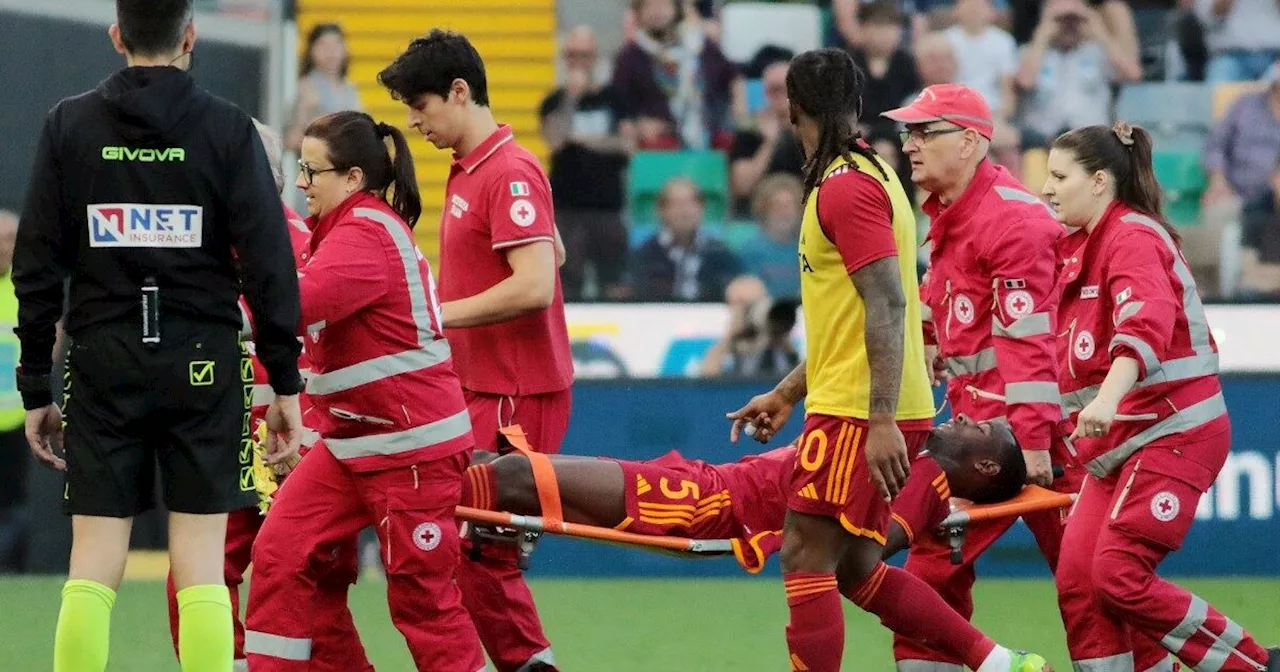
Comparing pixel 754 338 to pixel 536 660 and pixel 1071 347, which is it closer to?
pixel 1071 347

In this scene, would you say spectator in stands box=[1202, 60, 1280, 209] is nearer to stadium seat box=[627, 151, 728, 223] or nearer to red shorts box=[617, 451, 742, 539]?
stadium seat box=[627, 151, 728, 223]

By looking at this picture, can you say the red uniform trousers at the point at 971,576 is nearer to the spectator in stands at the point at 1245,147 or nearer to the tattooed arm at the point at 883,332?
the tattooed arm at the point at 883,332

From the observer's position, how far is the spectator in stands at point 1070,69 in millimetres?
12992

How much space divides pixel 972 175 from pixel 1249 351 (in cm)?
481

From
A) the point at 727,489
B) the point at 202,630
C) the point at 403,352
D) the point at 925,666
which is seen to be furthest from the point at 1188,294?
the point at 202,630

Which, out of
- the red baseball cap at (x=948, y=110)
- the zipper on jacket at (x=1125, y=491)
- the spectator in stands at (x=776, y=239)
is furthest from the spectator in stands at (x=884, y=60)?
the zipper on jacket at (x=1125, y=491)

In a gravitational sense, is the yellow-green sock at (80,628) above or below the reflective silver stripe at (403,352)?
below

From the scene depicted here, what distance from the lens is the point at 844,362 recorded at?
18.2ft

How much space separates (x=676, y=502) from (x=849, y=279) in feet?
3.83

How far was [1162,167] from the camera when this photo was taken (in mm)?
12250

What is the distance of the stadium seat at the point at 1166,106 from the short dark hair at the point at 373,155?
7947 mm

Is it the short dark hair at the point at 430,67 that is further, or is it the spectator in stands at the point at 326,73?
the spectator in stands at the point at 326,73

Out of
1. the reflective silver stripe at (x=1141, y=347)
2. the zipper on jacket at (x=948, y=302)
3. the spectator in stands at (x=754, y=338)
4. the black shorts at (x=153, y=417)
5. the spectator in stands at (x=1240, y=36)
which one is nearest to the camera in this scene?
the black shorts at (x=153, y=417)

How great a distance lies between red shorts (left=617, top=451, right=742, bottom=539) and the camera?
631 centimetres
